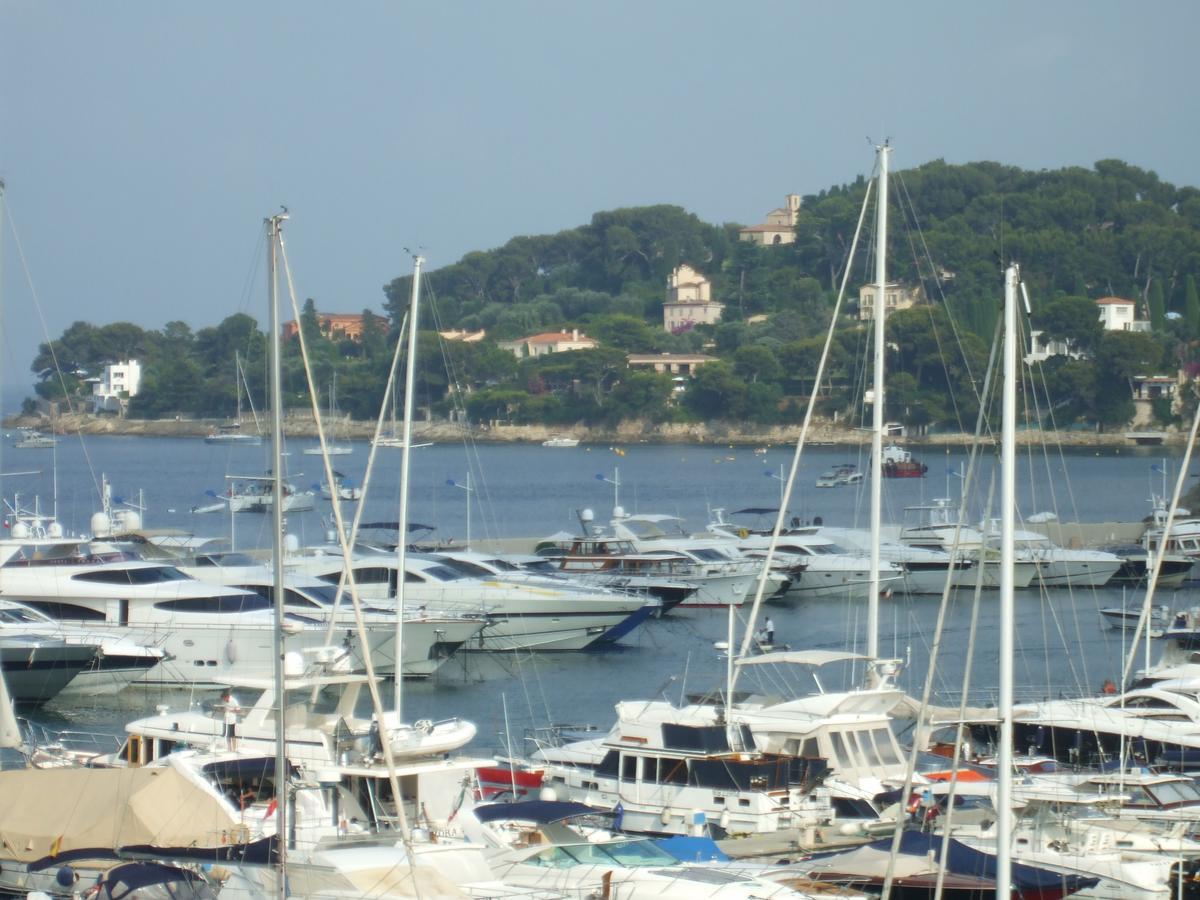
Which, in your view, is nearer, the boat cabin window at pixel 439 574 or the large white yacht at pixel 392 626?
the large white yacht at pixel 392 626

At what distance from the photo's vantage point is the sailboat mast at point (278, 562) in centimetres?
1240

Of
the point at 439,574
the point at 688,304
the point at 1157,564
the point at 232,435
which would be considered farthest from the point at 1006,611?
the point at 688,304

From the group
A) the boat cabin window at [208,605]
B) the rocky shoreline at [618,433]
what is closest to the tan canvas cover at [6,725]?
the boat cabin window at [208,605]

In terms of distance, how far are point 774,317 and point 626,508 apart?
81116 mm

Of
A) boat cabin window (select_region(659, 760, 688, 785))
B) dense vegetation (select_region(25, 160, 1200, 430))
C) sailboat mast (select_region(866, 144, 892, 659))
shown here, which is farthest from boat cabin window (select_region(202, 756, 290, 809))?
dense vegetation (select_region(25, 160, 1200, 430))

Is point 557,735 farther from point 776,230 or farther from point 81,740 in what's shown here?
point 776,230

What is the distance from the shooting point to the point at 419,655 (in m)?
26.6

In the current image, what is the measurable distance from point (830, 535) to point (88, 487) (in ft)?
160

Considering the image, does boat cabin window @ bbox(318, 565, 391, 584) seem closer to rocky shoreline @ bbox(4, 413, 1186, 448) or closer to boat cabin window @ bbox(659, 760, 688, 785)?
boat cabin window @ bbox(659, 760, 688, 785)

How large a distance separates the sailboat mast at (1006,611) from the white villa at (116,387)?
485 ft

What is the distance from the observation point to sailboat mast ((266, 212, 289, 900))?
40.7 feet

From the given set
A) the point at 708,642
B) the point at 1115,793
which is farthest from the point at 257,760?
the point at 708,642

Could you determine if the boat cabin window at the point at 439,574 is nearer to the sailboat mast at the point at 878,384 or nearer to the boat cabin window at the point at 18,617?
the boat cabin window at the point at 18,617

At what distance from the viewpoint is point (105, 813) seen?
13656 millimetres
